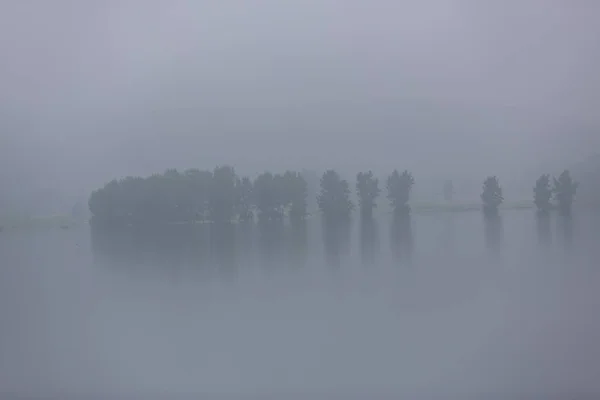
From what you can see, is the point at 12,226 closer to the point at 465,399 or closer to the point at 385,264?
the point at 385,264

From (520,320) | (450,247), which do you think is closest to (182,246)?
(450,247)

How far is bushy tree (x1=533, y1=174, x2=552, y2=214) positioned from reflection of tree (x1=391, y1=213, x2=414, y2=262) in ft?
8.57

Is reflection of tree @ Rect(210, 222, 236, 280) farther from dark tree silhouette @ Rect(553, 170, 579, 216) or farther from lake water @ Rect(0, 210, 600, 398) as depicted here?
dark tree silhouette @ Rect(553, 170, 579, 216)

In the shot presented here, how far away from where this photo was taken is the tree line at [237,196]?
43.3ft

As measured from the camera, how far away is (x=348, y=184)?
44.1 ft

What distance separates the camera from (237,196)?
13.3 m

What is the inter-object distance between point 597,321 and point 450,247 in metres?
4.51

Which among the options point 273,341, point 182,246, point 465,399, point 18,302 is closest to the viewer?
point 465,399

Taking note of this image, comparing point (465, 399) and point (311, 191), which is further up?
point (311, 191)

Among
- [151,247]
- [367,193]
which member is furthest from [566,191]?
[151,247]

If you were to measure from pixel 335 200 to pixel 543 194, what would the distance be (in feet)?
14.1

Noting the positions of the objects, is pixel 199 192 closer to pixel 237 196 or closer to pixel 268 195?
pixel 237 196

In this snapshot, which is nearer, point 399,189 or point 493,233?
point 493,233

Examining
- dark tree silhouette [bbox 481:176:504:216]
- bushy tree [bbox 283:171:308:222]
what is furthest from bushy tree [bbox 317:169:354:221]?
dark tree silhouette [bbox 481:176:504:216]
